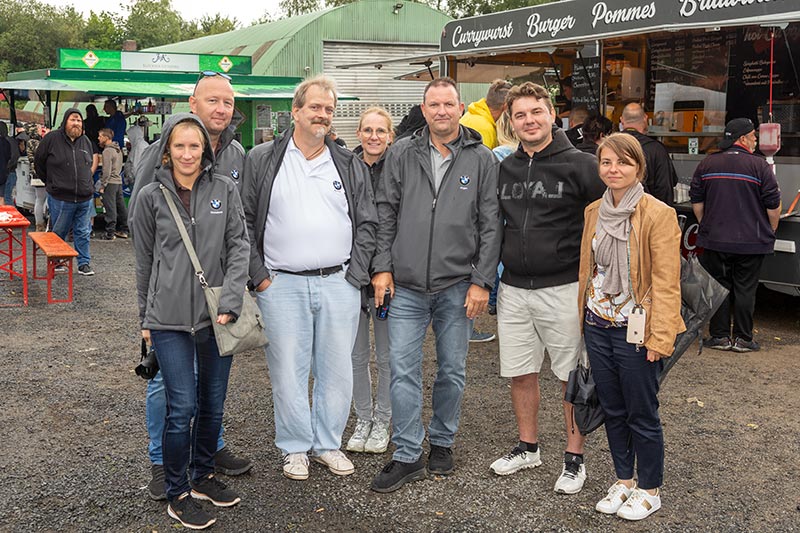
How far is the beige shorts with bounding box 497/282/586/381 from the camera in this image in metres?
4.17

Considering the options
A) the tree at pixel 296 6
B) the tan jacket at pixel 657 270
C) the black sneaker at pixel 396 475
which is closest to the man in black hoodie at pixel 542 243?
the tan jacket at pixel 657 270

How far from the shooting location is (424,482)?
4.39 meters

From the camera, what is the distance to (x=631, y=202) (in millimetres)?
3799

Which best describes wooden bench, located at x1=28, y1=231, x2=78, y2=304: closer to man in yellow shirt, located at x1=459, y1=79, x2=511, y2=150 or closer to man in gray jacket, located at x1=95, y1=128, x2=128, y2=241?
man in gray jacket, located at x1=95, y1=128, x2=128, y2=241

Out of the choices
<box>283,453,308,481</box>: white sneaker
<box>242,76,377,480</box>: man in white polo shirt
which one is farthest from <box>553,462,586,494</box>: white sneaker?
<box>283,453,308,481</box>: white sneaker

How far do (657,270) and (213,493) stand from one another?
2.21 metres

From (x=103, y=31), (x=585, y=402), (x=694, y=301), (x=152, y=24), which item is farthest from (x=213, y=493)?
(x=152, y=24)

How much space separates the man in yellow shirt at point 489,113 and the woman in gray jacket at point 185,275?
3.09m

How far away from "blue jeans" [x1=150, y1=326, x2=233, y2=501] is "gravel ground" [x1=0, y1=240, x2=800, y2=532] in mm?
255

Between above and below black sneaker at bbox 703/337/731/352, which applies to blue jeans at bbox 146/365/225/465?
above

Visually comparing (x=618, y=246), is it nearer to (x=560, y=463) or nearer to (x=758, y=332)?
(x=560, y=463)

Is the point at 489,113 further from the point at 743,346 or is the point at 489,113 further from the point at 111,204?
the point at 111,204

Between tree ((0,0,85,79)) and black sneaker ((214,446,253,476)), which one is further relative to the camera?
tree ((0,0,85,79))

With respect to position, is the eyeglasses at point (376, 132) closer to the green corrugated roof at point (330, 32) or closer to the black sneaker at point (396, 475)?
the black sneaker at point (396, 475)
